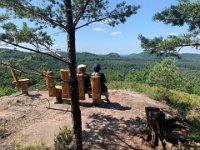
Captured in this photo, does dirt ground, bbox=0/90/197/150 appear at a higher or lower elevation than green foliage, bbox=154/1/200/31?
lower

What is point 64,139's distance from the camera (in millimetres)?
8812

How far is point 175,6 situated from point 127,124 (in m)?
4.49

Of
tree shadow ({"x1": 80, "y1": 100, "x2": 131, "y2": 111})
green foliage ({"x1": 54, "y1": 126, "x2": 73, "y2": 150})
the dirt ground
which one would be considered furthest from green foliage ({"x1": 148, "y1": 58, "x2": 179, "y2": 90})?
green foliage ({"x1": 54, "y1": 126, "x2": 73, "y2": 150})

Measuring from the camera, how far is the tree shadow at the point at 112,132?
8695mm

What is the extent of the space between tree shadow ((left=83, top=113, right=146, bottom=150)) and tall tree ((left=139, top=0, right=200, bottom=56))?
2441 mm

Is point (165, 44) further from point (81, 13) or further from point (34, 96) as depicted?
point (34, 96)

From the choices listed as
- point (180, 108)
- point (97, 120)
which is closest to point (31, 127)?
point (97, 120)

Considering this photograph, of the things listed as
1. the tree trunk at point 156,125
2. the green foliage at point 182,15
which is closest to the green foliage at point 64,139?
the tree trunk at point 156,125

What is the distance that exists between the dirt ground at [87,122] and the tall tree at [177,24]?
92.3 inches

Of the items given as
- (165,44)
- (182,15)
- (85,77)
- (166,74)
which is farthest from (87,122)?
(166,74)

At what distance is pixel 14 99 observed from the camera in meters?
12.8

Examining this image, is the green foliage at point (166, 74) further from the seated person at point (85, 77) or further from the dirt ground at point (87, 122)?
the seated person at point (85, 77)

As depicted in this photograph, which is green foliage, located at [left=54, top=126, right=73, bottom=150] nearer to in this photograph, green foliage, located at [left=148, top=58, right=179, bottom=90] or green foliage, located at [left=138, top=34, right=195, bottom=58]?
green foliage, located at [left=138, top=34, right=195, bottom=58]

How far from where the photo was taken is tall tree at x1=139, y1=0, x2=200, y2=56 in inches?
389
